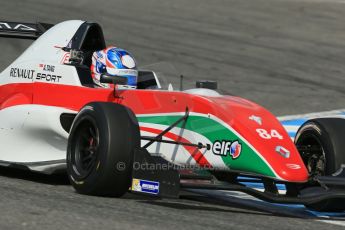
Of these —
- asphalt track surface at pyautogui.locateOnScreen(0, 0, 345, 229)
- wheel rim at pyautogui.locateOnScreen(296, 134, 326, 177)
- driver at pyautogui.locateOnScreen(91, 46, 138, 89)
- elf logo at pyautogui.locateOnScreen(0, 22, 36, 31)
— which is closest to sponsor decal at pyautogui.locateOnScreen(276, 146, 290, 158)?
asphalt track surface at pyautogui.locateOnScreen(0, 0, 345, 229)

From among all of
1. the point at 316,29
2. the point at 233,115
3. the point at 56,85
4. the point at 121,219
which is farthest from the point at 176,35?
the point at 121,219

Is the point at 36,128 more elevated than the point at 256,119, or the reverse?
the point at 256,119

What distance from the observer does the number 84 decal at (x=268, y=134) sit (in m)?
6.91

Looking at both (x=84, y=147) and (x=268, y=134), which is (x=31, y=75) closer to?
(x=84, y=147)

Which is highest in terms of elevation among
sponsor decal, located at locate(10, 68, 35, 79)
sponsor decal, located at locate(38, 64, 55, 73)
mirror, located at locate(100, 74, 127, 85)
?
sponsor decal, located at locate(38, 64, 55, 73)

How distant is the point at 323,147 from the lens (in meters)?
7.69

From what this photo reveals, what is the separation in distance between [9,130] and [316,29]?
41.7ft

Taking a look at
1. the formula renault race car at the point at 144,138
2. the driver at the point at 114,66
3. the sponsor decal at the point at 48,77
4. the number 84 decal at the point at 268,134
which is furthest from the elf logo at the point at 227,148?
the sponsor decal at the point at 48,77

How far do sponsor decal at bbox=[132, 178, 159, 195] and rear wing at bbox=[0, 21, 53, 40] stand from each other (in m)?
3.48

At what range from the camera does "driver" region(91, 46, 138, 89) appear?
8289 mm

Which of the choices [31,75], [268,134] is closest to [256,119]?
[268,134]

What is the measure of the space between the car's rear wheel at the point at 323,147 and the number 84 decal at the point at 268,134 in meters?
0.52

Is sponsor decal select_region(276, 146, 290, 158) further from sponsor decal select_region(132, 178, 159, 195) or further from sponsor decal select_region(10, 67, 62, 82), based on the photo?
sponsor decal select_region(10, 67, 62, 82)

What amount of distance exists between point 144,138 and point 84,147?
518 millimetres
